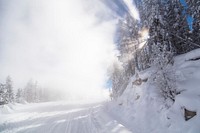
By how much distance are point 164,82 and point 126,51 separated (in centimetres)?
2555

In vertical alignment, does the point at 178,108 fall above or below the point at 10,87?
below

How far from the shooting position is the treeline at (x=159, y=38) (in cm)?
1491

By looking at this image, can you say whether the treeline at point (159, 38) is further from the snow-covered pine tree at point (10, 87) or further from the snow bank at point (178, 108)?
the snow-covered pine tree at point (10, 87)

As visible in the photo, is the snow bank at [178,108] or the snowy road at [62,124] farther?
the snowy road at [62,124]

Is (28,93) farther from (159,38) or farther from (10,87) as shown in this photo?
(159,38)

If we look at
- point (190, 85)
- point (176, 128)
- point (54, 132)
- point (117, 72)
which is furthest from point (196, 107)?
point (117, 72)

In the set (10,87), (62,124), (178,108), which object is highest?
(10,87)

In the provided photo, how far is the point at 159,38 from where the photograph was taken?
21469 mm

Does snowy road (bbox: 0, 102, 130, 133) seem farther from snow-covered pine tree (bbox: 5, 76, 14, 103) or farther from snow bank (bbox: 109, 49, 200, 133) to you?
snow-covered pine tree (bbox: 5, 76, 14, 103)

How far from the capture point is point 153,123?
13.8 metres

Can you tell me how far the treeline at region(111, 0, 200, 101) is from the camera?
587 inches

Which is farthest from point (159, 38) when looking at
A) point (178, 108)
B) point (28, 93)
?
point (28, 93)

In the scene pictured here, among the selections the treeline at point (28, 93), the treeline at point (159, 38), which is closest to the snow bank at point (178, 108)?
the treeline at point (159, 38)

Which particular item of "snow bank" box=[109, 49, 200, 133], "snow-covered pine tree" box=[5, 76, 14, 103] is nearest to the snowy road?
"snow bank" box=[109, 49, 200, 133]
